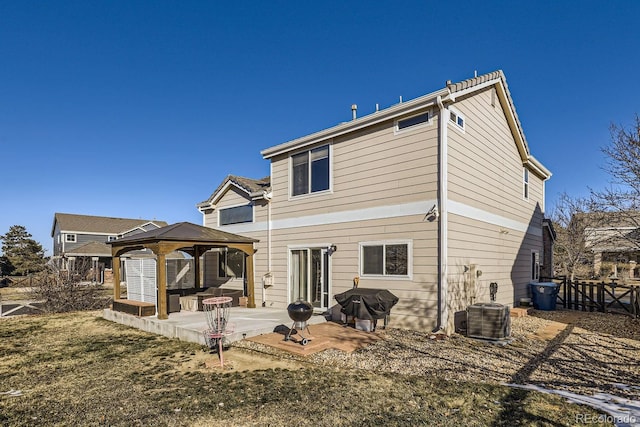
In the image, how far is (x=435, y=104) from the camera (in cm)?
840

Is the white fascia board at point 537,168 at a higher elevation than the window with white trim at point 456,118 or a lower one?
lower

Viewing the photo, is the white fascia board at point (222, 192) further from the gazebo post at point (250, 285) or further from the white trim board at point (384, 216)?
the gazebo post at point (250, 285)

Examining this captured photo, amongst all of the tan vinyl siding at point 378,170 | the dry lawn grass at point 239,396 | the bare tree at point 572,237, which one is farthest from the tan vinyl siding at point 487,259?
the bare tree at point 572,237

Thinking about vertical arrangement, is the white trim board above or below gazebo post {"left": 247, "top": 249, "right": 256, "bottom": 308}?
above

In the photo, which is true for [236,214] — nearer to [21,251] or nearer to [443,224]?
[443,224]

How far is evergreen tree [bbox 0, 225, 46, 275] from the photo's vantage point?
35.2 m

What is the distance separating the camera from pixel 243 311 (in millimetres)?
11445

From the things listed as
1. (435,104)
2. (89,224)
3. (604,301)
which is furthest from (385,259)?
(89,224)

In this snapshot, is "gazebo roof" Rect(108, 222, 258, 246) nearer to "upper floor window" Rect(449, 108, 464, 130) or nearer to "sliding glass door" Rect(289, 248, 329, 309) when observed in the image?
"sliding glass door" Rect(289, 248, 329, 309)

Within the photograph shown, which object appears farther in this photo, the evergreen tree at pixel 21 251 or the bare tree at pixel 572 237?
the evergreen tree at pixel 21 251

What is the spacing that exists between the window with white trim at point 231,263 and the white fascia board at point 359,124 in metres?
4.06

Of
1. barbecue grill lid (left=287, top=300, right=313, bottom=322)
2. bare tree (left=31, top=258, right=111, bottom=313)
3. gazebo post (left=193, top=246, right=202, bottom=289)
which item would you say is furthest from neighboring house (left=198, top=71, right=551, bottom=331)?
bare tree (left=31, top=258, right=111, bottom=313)

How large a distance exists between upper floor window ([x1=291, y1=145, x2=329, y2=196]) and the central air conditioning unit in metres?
5.33

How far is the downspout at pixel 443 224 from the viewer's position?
816 centimetres
